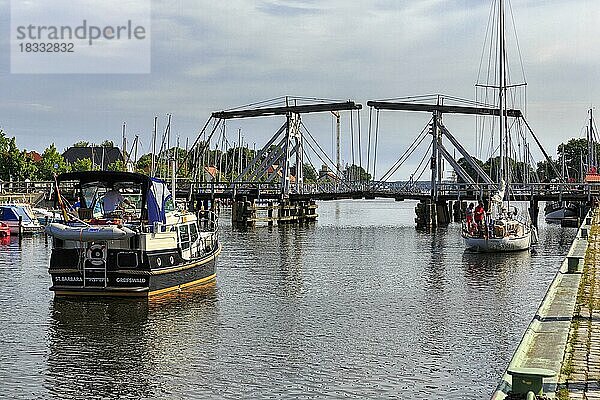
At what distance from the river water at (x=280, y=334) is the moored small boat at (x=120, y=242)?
601 mm

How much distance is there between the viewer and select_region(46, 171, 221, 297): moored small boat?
1101 inches

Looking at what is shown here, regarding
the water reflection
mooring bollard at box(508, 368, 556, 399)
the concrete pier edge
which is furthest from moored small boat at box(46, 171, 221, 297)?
mooring bollard at box(508, 368, 556, 399)

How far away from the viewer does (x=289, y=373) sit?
20.0 meters

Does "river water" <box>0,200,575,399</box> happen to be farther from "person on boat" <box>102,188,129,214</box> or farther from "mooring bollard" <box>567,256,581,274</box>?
"person on boat" <box>102,188,129,214</box>

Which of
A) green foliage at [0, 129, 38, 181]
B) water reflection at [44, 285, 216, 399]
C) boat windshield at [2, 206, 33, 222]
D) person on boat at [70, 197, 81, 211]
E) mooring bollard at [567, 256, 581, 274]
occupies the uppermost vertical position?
green foliage at [0, 129, 38, 181]

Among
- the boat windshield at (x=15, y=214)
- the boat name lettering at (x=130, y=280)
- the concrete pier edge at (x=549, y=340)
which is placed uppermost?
the boat windshield at (x=15, y=214)

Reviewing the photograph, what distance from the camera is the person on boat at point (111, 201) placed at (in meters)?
30.6

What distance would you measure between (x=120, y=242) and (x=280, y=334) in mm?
6506

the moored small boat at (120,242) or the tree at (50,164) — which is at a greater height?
the tree at (50,164)

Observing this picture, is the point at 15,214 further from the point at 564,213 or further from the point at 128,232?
the point at 564,213

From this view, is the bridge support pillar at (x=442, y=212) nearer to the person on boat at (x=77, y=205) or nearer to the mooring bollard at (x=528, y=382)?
the person on boat at (x=77, y=205)

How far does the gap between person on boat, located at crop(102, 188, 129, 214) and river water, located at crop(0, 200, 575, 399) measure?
3.49m

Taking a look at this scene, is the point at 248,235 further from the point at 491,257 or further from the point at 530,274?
the point at 530,274

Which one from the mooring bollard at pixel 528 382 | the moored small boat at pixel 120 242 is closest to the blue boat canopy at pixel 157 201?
the moored small boat at pixel 120 242
